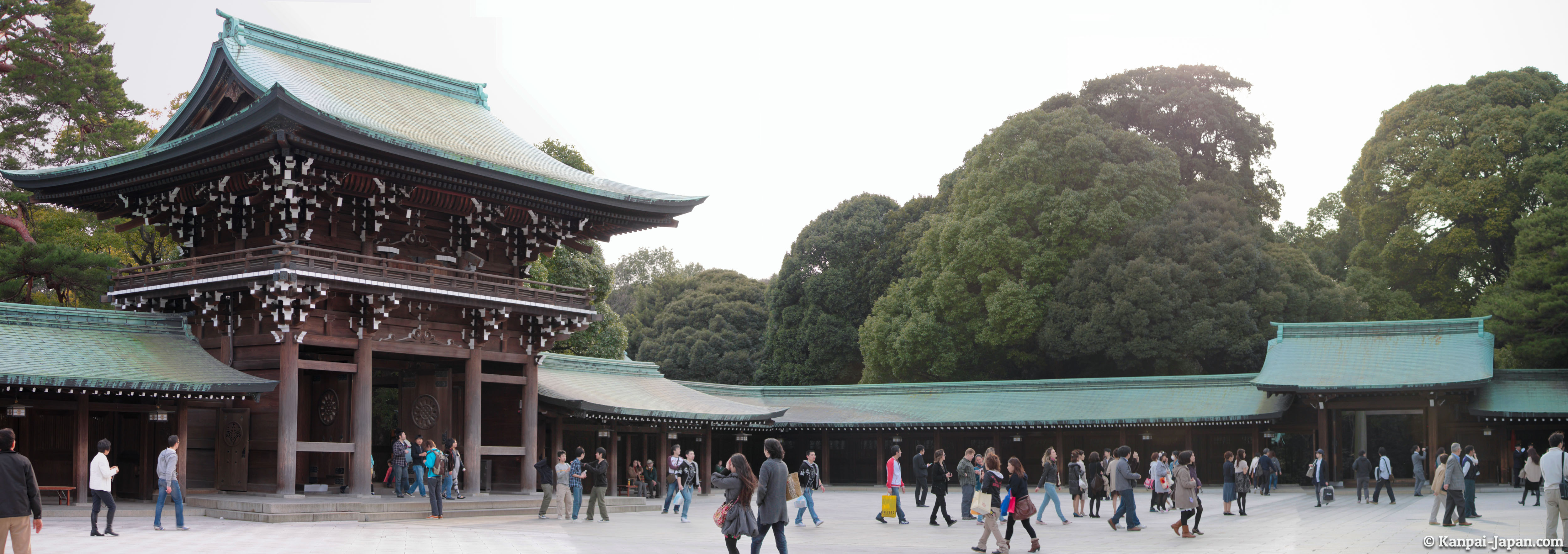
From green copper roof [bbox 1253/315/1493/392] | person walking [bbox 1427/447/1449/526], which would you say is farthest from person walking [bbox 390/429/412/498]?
green copper roof [bbox 1253/315/1493/392]

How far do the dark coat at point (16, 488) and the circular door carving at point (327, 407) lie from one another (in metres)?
16.2

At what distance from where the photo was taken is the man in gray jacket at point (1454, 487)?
17844mm

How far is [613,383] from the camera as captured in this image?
36000mm

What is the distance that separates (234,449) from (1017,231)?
3196cm

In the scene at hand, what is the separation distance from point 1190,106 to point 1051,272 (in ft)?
38.7

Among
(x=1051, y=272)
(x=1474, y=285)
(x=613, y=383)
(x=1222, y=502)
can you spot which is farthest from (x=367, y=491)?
(x=1474, y=285)

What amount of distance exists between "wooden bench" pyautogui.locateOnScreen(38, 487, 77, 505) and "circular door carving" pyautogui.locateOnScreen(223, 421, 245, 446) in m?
Answer: 3.16

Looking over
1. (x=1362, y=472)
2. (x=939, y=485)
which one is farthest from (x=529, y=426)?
(x=1362, y=472)

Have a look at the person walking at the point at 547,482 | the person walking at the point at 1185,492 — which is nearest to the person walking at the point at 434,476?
the person walking at the point at 547,482

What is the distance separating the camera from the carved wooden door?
23.9 metres

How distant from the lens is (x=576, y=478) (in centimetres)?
2191

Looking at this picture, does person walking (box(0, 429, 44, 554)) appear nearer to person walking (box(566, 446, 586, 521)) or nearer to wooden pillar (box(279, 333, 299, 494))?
person walking (box(566, 446, 586, 521))

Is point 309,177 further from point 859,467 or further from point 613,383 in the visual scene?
point 859,467

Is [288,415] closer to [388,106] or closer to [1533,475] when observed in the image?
[388,106]
